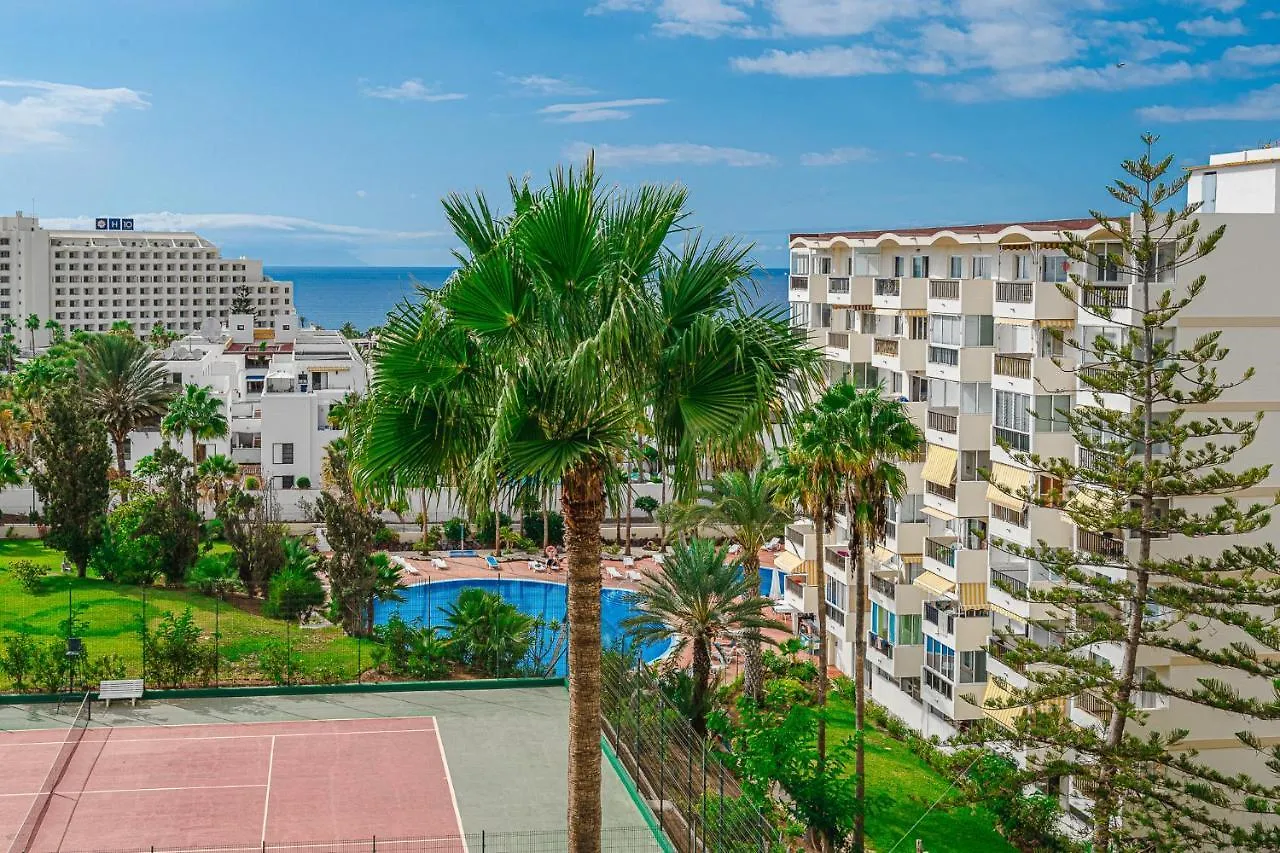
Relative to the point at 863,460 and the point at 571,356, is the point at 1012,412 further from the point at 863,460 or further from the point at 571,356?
the point at 571,356

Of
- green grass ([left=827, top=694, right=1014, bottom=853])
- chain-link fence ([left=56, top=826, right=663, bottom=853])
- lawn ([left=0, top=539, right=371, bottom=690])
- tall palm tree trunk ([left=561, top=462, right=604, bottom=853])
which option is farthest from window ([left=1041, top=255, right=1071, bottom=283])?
tall palm tree trunk ([left=561, top=462, right=604, bottom=853])

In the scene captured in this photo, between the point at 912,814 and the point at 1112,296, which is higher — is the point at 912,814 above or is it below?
below

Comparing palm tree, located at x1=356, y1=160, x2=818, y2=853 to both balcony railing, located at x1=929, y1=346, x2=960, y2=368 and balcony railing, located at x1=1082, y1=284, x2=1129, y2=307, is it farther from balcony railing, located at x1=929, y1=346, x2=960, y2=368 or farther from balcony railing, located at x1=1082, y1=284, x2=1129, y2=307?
balcony railing, located at x1=929, y1=346, x2=960, y2=368

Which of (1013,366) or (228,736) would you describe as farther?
(1013,366)

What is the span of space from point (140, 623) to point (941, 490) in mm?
18340

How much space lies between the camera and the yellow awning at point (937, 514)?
104ft

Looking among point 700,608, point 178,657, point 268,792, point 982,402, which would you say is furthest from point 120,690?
point 982,402

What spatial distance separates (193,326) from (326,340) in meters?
76.6

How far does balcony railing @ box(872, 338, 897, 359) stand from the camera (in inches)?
1390

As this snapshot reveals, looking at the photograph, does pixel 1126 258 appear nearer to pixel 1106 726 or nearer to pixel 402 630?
pixel 1106 726

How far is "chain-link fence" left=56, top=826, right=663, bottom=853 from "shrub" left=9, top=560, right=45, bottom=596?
2088cm

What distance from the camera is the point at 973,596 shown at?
30.4 metres

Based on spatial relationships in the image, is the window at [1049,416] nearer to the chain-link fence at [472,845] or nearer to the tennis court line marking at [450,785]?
the chain-link fence at [472,845]

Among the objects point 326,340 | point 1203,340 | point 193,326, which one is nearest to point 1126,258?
point 1203,340
